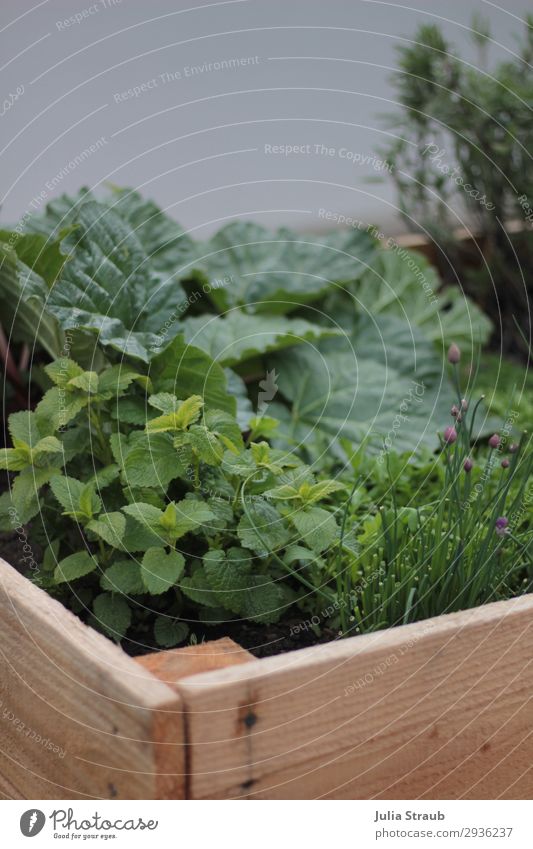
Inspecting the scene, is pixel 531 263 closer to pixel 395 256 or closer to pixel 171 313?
pixel 395 256

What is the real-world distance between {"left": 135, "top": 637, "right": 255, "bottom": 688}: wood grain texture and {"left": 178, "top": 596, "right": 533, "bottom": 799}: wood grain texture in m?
0.06

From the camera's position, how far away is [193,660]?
120cm

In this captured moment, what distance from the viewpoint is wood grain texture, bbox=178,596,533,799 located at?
1.11 metres

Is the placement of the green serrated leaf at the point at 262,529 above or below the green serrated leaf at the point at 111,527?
above

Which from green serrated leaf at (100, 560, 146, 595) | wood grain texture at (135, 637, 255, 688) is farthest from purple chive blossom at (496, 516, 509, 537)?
green serrated leaf at (100, 560, 146, 595)

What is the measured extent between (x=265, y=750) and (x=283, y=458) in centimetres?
41

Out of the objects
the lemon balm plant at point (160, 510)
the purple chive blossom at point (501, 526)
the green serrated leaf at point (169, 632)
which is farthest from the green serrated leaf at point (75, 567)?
the purple chive blossom at point (501, 526)

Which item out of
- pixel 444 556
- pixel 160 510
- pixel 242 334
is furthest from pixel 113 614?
pixel 242 334

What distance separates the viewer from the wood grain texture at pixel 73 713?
3.51 feet

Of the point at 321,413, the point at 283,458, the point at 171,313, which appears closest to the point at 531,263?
the point at 321,413

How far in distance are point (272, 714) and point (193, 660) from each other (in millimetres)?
120

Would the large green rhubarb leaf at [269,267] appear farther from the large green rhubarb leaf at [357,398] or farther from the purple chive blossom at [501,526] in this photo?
the purple chive blossom at [501,526]

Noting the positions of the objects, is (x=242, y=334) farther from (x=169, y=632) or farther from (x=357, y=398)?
(x=169, y=632)

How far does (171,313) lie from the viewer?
170 centimetres
